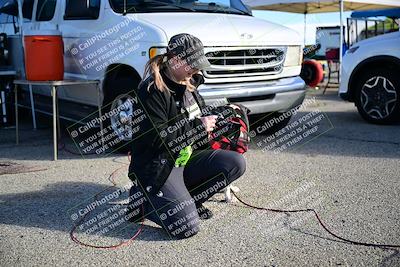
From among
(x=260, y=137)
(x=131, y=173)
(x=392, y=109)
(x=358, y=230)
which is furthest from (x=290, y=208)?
(x=392, y=109)

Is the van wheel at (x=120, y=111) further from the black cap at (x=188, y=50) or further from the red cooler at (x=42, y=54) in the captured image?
the black cap at (x=188, y=50)

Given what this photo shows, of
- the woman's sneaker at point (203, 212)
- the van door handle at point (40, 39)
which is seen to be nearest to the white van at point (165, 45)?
the van door handle at point (40, 39)

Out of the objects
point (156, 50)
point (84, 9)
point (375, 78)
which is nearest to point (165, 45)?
point (156, 50)

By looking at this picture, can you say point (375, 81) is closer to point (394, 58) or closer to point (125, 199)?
point (394, 58)

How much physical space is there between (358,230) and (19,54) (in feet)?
19.6

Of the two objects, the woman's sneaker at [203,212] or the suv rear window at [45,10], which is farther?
the suv rear window at [45,10]

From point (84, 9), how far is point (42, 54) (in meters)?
0.74

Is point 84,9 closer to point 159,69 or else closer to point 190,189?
point 159,69

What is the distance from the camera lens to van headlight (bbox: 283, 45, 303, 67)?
5854mm

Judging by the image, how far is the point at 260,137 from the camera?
21.5ft

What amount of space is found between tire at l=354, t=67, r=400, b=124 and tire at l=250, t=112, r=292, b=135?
1490mm

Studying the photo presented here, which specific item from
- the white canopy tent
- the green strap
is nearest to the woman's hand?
the green strap

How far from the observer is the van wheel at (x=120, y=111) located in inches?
206

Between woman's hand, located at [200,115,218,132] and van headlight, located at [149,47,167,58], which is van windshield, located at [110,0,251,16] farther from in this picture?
woman's hand, located at [200,115,218,132]
